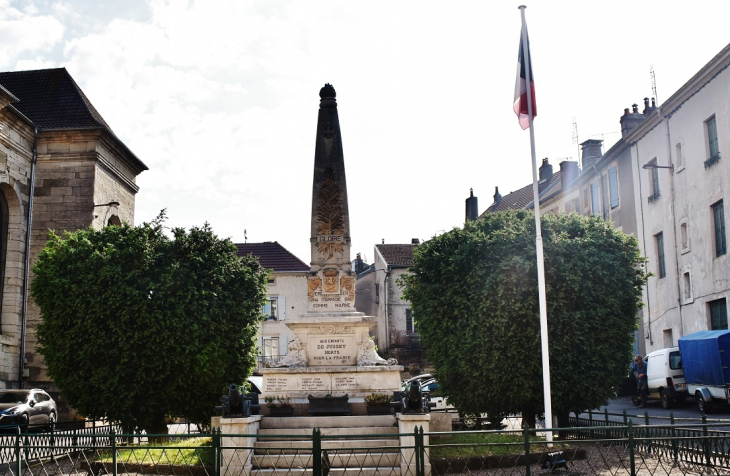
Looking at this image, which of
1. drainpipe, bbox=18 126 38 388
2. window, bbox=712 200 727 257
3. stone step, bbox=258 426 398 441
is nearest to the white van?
window, bbox=712 200 727 257

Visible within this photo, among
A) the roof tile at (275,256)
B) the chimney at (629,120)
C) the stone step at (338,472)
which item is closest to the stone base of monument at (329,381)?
the stone step at (338,472)

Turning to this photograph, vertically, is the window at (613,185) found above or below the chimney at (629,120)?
below

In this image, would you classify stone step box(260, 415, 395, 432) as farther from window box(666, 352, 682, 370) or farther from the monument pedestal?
window box(666, 352, 682, 370)

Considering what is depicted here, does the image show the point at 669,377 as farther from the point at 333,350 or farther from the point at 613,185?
the point at 613,185

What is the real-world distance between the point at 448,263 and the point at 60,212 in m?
15.0

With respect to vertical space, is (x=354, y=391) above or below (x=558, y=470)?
above

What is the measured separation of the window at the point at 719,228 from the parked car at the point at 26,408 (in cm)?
2104

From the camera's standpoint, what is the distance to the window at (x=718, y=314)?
25938mm

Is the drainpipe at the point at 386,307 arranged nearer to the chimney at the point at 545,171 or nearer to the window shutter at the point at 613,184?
the chimney at the point at 545,171

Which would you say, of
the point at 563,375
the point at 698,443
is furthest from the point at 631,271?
the point at 698,443

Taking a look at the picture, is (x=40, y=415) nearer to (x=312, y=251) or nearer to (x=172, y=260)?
(x=172, y=260)

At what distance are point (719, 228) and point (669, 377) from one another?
18.1 feet

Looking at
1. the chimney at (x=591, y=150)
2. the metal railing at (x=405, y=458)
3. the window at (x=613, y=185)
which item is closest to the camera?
the metal railing at (x=405, y=458)

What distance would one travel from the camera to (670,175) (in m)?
29.8
